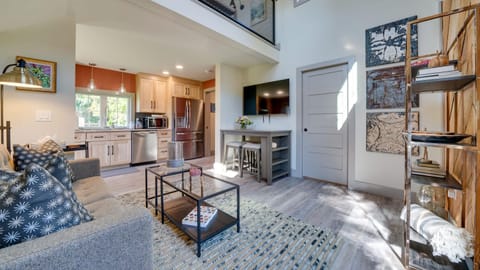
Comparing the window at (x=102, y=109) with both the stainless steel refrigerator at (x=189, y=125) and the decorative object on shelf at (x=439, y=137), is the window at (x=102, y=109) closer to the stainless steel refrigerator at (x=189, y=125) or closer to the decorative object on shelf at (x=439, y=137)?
the stainless steel refrigerator at (x=189, y=125)

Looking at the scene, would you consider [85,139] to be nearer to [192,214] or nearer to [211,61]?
[211,61]

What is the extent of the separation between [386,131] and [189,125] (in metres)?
4.37

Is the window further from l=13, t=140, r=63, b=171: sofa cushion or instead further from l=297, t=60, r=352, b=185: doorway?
l=297, t=60, r=352, b=185: doorway

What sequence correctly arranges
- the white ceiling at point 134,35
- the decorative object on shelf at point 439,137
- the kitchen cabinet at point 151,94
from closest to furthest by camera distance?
the decorative object on shelf at point 439,137 < the white ceiling at point 134,35 < the kitchen cabinet at point 151,94

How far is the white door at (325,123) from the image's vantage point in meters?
3.10

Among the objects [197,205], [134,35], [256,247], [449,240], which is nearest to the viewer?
[449,240]

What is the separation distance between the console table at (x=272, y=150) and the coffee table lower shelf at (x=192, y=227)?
59.9 inches

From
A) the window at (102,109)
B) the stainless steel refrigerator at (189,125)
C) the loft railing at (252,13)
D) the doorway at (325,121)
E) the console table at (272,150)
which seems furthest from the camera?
the stainless steel refrigerator at (189,125)

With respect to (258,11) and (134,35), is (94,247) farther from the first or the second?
(258,11)

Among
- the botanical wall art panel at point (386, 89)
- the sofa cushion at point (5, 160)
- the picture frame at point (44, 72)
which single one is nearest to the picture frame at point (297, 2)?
the botanical wall art panel at point (386, 89)

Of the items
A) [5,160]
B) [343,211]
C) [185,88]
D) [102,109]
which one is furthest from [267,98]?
[102,109]

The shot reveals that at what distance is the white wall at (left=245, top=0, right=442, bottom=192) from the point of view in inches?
94.7

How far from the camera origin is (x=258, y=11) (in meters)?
3.63

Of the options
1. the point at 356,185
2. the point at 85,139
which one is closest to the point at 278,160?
the point at 356,185
